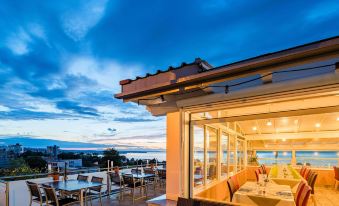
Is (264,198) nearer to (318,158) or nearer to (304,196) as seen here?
(304,196)

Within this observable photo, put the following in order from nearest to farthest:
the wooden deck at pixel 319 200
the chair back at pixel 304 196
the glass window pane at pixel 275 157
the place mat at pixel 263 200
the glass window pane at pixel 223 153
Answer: the chair back at pixel 304 196
the place mat at pixel 263 200
the glass window pane at pixel 223 153
the wooden deck at pixel 319 200
the glass window pane at pixel 275 157

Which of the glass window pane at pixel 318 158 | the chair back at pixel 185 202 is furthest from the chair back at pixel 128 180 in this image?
the glass window pane at pixel 318 158

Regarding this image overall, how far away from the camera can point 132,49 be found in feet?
30.2

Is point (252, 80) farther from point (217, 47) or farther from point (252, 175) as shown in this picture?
point (252, 175)

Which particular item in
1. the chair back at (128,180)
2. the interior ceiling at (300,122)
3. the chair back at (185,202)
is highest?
the interior ceiling at (300,122)

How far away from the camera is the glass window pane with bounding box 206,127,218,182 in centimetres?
475

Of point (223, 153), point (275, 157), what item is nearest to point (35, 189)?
point (223, 153)

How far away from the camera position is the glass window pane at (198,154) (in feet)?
13.2

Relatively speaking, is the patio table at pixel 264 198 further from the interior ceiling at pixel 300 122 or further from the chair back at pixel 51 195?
the chair back at pixel 51 195

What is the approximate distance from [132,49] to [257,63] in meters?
7.58

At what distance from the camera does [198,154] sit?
431 centimetres

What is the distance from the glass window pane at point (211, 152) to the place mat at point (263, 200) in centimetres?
104

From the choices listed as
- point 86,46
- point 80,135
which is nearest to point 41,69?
point 86,46

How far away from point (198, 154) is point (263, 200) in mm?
1316
